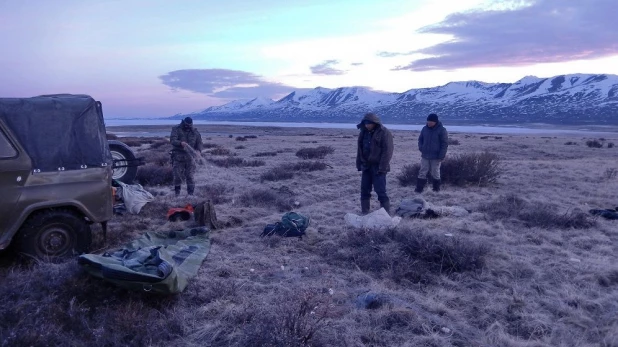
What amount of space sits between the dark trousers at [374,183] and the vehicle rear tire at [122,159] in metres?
4.05

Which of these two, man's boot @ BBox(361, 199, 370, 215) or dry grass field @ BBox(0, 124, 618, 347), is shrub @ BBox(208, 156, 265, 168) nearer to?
dry grass field @ BBox(0, 124, 618, 347)

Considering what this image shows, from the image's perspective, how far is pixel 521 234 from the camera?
7.27 metres

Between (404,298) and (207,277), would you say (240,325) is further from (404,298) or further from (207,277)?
(404,298)

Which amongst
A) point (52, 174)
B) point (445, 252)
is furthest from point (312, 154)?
point (52, 174)

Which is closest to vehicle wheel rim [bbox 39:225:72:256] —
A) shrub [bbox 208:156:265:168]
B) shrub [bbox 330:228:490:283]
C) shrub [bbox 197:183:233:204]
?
shrub [bbox 330:228:490:283]

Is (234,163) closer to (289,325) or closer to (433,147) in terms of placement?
(433,147)

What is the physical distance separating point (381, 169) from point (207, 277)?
12.8 ft

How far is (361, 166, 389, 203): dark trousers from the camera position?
830 centimetres

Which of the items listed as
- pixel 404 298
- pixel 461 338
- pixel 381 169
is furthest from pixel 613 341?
pixel 381 169

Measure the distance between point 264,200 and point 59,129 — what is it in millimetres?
4914

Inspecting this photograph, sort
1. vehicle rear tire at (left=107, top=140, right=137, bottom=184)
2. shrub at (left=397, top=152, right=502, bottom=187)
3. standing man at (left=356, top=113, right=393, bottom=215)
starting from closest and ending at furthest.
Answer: standing man at (left=356, top=113, right=393, bottom=215)
vehicle rear tire at (left=107, top=140, right=137, bottom=184)
shrub at (left=397, top=152, right=502, bottom=187)

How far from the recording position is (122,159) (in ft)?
27.6

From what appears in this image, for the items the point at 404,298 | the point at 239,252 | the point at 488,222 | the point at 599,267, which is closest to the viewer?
the point at 404,298

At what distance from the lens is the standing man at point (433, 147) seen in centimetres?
1041
